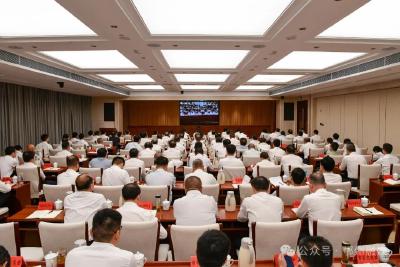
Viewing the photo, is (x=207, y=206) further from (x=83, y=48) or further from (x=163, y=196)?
(x=83, y=48)

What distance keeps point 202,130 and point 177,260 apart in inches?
796

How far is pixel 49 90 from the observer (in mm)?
14938

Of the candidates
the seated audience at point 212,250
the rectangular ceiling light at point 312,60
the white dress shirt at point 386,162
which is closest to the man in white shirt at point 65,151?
the rectangular ceiling light at point 312,60

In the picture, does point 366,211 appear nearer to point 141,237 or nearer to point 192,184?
point 192,184

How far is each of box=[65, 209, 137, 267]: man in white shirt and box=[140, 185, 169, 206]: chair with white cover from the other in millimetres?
2395

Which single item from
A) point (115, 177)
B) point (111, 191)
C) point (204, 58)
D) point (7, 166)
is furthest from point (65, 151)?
point (111, 191)

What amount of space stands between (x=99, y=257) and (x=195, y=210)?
64.1 inches

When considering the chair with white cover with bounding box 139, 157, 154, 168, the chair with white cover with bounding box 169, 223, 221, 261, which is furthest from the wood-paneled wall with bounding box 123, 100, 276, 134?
the chair with white cover with bounding box 169, 223, 221, 261

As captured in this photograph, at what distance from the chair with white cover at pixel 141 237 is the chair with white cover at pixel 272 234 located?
97 cm

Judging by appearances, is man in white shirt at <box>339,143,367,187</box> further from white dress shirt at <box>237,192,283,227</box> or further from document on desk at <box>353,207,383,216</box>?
white dress shirt at <box>237,192,283,227</box>

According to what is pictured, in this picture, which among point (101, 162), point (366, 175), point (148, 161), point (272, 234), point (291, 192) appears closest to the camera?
point (272, 234)

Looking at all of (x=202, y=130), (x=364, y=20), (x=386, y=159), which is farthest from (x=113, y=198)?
(x=202, y=130)

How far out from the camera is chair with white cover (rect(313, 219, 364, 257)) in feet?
10.7

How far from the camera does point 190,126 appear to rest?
2325 cm
